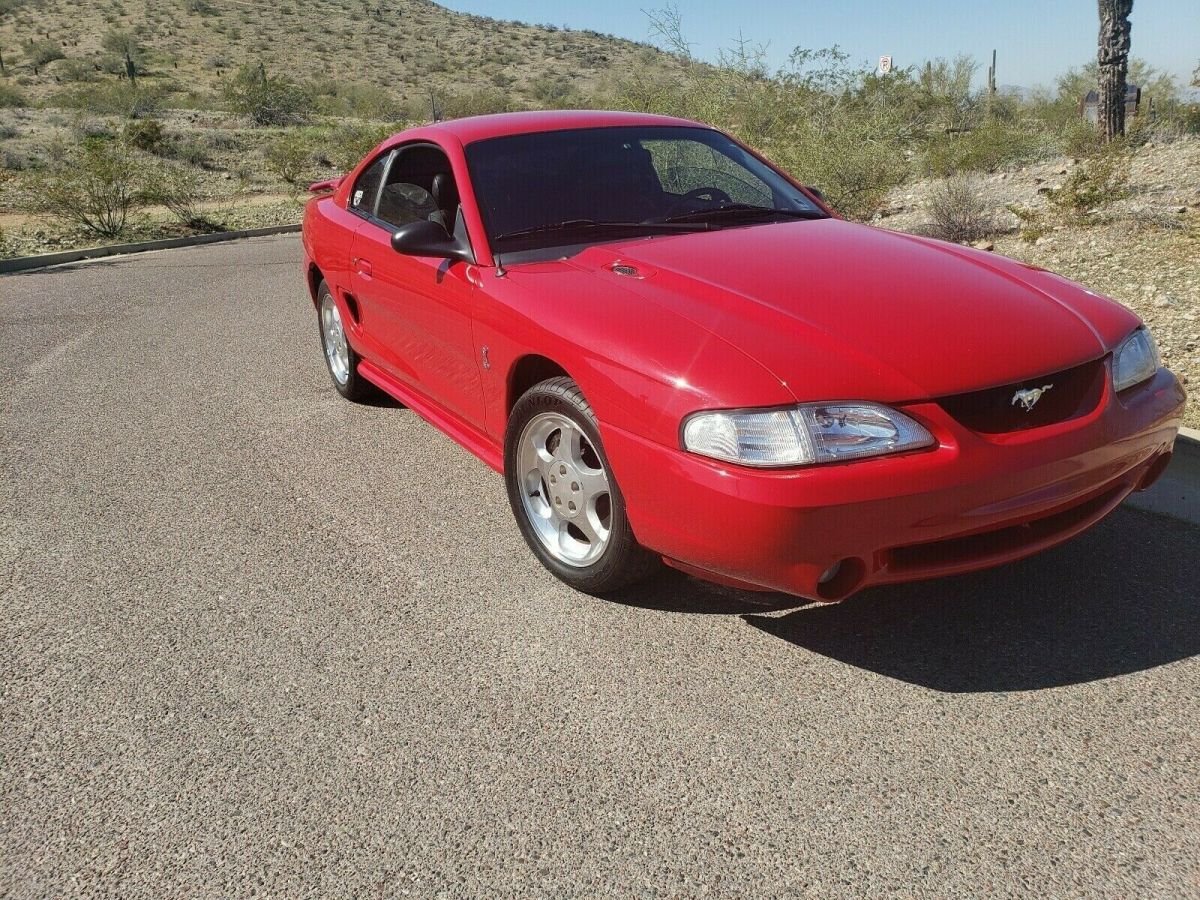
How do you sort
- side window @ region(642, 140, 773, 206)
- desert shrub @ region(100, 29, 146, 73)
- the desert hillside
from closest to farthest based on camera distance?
side window @ region(642, 140, 773, 206), desert shrub @ region(100, 29, 146, 73), the desert hillside

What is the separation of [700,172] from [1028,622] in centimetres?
243

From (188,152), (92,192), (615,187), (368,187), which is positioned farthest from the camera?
(188,152)

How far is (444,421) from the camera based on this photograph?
14.3 feet

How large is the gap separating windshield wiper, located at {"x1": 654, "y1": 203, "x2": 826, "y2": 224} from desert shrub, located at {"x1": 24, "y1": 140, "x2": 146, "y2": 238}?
1525 centimetres

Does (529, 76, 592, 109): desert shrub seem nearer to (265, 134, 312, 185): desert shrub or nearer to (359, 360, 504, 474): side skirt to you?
(265, 134, 312, 185): desert shrub

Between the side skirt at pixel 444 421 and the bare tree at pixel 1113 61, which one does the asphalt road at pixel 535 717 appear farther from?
the bare tree at pixel 1113 61

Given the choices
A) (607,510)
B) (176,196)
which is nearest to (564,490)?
(607,510)

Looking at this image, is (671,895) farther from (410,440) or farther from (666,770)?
(410,440)

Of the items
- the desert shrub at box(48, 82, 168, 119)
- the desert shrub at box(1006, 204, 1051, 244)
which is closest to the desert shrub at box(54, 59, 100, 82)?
the desert shrub at box(48, 82, 168, 119)

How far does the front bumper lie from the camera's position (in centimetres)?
264

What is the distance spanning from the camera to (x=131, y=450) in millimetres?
5332

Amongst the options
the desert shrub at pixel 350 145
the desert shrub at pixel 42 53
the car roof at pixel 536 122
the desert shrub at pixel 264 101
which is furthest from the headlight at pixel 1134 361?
the desert shrub at pixel 42 53

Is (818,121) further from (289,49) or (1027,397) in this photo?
(289,49)

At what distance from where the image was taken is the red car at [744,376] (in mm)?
2684
